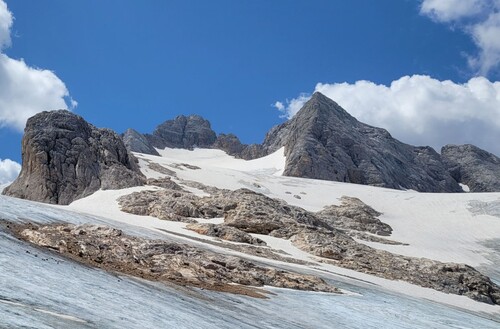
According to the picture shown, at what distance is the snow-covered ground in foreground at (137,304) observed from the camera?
10.2 meters

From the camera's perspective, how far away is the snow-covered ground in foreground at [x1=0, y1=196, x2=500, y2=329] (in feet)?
33.6

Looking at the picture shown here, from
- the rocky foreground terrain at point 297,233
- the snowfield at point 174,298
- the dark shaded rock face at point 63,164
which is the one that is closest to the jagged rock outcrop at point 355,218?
the snowfield at point 174,298

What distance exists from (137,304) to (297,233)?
34.8 metres

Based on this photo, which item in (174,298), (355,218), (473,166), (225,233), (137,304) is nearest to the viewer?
(137,304)

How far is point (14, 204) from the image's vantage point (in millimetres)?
25938

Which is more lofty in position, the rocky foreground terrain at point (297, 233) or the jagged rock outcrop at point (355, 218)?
the jagged rock outcrop at point (355, 218)

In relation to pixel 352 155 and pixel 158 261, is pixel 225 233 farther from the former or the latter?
pixel 352 155

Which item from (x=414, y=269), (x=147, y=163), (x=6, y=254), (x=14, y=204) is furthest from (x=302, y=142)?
(x=6, y=254)

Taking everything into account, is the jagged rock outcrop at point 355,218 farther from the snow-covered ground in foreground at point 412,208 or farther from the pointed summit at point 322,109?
the pointed summit at point 322,109

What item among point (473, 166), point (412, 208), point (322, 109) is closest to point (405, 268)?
point (412, 208)

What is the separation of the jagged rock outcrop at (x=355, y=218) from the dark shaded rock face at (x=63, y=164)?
2700 centimetres

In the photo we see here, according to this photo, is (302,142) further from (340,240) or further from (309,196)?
(340,240)

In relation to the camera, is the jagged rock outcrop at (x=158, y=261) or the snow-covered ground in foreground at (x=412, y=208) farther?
the snow-covered ground in foreground at (x=412, y=208)

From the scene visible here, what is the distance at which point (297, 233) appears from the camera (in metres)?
47.1
